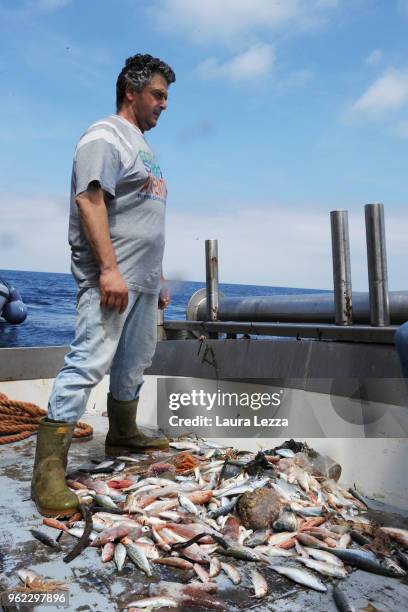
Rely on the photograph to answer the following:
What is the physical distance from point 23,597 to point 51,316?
34.4 meters

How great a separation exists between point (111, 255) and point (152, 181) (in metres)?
0.65

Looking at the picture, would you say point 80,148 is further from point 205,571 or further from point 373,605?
point 373,605

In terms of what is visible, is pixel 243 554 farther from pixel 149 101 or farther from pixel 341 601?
pixel 149 101

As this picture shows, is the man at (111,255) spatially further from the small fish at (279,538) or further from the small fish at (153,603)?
the small fish at (279,538)

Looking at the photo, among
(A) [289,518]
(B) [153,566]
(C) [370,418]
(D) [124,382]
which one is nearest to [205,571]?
(B) [153,566]

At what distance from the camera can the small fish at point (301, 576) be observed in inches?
89.7

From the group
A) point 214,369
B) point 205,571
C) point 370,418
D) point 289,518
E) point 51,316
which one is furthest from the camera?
point 51,316

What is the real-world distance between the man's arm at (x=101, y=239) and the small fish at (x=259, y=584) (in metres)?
1.64

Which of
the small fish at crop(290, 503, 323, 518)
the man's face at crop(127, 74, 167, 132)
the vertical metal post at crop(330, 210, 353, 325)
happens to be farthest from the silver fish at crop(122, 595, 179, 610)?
the vertical metal post at crop(330, 210, 353, 325)

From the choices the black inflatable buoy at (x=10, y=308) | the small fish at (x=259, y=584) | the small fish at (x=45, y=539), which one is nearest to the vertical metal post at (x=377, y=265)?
the small fish at (x=259, y=584)

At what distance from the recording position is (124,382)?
3.88 metres

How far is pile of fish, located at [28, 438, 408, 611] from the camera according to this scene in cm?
236

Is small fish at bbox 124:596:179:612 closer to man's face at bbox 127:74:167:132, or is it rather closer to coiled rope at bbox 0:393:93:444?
coiled rope at bbox 0:393:93:444

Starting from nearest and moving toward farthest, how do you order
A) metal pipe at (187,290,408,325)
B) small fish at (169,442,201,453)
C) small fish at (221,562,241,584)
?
small fish at (221,562,241,584) → small fish at (169,442,201,453) → metal pipe at (187,290,408,325)
